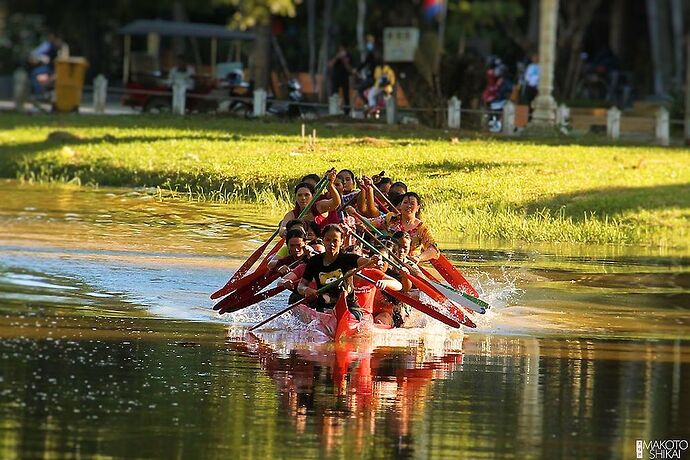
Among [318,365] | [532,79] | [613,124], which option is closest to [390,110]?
[613,124]

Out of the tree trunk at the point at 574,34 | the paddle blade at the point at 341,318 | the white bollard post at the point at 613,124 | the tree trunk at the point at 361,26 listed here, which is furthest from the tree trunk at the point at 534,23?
the paddle blade at the point at 341,318

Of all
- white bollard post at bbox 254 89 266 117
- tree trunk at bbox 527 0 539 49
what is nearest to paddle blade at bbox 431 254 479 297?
white bollard post at bbox 254 89 266 117

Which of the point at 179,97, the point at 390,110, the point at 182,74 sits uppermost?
the point at 182,74

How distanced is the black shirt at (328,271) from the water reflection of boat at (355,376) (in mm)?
323

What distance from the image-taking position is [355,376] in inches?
528

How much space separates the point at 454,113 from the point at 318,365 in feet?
75.8

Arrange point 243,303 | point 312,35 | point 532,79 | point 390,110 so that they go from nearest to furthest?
point 243,303
point 390,110
point 532,79
point 312,35

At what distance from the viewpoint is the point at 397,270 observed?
16.4 m

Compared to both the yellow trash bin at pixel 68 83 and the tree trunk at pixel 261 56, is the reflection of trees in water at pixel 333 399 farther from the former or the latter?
the tree trunk at pixel 261 56

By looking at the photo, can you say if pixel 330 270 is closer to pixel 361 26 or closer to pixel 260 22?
pixel 260 22

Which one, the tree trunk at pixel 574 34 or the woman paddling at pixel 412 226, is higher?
the tree trunk at pixel 574 34

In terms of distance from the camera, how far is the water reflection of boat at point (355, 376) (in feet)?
37.9

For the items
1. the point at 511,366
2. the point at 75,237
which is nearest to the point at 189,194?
the point at 75,237

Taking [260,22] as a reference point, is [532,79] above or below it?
below
